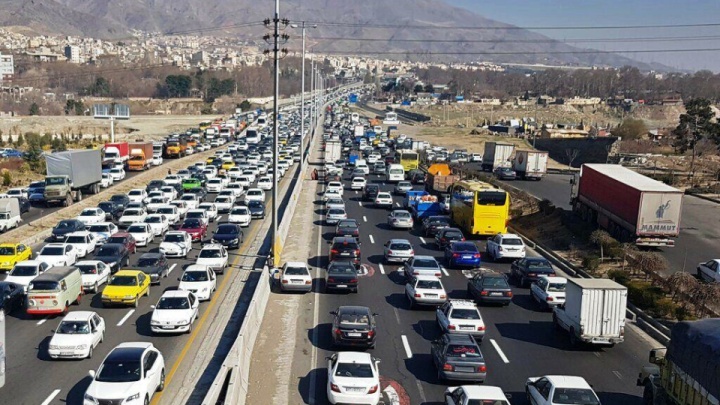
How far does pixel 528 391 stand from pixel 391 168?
49391mm

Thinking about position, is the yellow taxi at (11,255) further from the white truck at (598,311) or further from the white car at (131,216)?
the white truck at (598,311)

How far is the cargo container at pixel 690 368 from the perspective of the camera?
14508mm

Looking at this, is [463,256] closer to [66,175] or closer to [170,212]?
[170,212]

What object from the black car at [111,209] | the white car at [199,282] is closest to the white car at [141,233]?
the black car at [111,209]

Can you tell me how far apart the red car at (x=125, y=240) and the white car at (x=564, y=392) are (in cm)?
2198

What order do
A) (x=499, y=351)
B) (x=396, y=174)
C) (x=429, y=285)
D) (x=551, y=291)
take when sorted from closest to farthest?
1. (x=499, y=351)
2. (x=429, y=285)
3. (x=551, y=291)
4. (x=396, y=174)

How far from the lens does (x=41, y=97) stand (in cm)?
19238

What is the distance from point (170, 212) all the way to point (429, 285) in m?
21.5

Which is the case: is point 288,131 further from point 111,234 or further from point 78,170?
point 111,234

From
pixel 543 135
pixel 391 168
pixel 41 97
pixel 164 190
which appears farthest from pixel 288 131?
pixel 41 97

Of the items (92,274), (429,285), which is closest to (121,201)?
(92,274)

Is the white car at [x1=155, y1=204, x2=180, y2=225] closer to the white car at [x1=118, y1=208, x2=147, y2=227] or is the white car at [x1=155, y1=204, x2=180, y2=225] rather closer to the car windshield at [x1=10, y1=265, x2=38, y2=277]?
the white car at [x1=118, y1=208, x2=147, y2=227]

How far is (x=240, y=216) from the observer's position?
139 feet

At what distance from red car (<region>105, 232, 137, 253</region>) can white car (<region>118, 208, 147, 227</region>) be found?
5.90 metres
